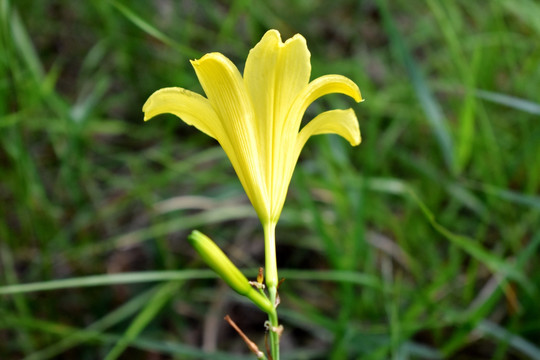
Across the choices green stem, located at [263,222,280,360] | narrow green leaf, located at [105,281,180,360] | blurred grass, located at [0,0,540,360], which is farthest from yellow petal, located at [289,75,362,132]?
narrow green leaf, located at [105,281,180,360]

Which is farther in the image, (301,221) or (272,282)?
(301,221)

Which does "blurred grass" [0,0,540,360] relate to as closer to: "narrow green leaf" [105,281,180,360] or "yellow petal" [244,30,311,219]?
"narrow green leaf" [105,281,180,360]

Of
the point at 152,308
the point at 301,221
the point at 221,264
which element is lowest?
the point at 221,264

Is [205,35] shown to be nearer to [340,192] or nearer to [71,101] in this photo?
[71,101]

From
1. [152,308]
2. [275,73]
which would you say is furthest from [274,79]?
[152,308]

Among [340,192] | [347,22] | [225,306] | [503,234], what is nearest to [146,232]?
[225,306]

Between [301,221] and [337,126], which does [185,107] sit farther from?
[301,221]

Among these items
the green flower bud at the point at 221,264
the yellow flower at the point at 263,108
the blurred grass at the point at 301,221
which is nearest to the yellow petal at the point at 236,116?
the yellow flower at the point at 263,108

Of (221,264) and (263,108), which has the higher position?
(263,108)
